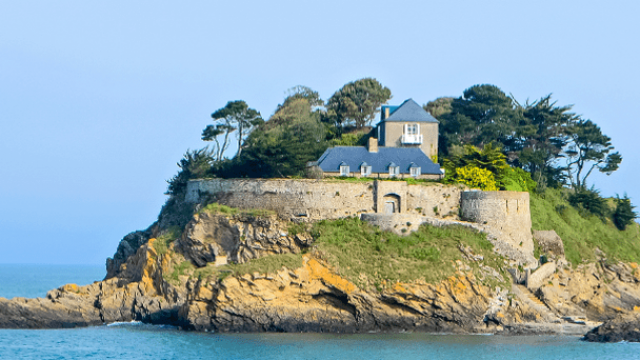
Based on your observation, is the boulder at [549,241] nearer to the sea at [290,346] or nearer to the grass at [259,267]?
the sea at [290,346]

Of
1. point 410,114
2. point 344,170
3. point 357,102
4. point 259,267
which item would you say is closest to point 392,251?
point 259,267

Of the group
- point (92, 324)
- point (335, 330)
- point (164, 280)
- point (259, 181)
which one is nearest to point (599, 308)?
point (335, 330)

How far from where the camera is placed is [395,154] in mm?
46969

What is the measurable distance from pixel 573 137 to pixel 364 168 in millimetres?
14268

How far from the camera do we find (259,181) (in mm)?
43312

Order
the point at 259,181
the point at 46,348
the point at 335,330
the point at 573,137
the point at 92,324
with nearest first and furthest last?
the point at 46,348, the point at 335,330, the point at 92,324, the point at 259,181, the point at 573,137

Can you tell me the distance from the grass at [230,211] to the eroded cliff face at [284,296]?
0.89ft

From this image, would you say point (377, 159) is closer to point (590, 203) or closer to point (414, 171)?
point (414, 171)

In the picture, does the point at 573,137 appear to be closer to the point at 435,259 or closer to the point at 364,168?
the point at 364,168

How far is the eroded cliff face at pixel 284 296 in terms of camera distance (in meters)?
37.4

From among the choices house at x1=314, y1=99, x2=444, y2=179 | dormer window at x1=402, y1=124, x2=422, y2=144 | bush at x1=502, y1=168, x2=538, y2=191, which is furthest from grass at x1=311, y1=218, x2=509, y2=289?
dormer window at x1=402, y1=124, x2=422, y2=144

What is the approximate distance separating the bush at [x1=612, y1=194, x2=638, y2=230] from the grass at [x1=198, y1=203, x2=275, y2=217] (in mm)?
18952

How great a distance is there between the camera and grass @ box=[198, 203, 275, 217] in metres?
42.3

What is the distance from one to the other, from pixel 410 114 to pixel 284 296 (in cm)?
1630
